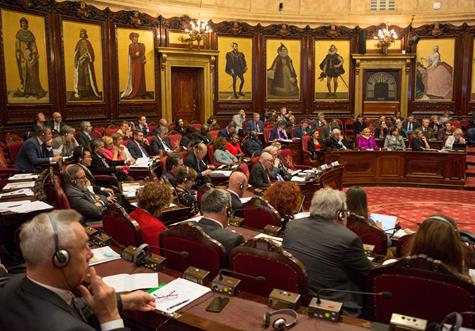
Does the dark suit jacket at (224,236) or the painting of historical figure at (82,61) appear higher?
the painting of historical figure at (82,61)

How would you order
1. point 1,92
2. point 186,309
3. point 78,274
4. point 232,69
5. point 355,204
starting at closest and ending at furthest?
point 78,274 → point 186,309 → point 355,204 → point 1,92 → point 232,69

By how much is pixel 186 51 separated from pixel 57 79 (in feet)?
14.7

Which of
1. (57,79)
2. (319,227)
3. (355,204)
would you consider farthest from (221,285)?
(57,79)

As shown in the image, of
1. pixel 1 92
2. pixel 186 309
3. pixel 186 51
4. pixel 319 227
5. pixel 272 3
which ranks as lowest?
pixel 186 309

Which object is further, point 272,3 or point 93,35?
point 272,3

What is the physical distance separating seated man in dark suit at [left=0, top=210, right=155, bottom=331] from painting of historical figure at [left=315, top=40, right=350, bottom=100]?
16005mm

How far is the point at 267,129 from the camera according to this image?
13594 mm

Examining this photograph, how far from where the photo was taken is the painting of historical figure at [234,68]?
16.0 metres

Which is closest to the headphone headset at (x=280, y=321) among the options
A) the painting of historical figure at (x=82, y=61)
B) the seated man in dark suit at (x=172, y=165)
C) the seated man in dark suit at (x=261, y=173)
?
the seated man in dark suit at (x=172, y=165)

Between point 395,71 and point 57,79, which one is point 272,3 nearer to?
point 395,71

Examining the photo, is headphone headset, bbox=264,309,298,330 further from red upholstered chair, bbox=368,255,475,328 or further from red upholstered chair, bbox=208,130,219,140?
red upholstered chair, bbox=208,130,219,140

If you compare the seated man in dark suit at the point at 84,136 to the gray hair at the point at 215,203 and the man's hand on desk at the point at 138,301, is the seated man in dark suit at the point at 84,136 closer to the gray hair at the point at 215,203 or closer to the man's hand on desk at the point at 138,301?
the gray hair at the point at 215,203

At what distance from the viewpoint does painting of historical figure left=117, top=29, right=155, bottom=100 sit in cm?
1358

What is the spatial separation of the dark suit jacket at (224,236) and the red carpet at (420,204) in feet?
18.0
